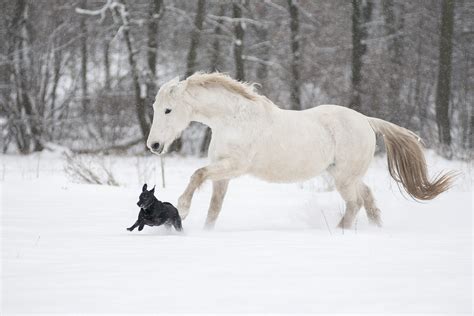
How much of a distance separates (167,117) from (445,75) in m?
12.6

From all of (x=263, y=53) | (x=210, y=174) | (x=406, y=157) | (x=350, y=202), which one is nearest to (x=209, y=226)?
(x=210, y=174)

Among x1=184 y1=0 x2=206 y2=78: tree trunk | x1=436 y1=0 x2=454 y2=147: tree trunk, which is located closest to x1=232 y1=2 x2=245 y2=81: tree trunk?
x1=184 y1=0 x2=206 y2=78: tree trunk

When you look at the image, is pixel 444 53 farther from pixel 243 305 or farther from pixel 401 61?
pixel 243 305

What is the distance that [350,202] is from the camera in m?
6.37

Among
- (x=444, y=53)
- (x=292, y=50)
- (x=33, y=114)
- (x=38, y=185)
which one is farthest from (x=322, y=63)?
(x=38, y=185)

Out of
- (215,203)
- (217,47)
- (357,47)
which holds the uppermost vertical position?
(215,203)

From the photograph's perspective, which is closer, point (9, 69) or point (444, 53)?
point (444, 53)

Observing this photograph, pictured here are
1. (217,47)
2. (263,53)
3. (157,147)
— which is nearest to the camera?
(157,147)

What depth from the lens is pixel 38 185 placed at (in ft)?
28.2

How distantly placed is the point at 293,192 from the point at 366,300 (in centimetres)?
639

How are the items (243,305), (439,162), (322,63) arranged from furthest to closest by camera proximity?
(322,63) < (439,162) < (243,305)

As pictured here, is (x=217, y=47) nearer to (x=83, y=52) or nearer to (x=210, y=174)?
(x=83, y=52)

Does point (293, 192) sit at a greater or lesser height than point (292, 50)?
greater

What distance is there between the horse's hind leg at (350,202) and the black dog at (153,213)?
2.06 meters
